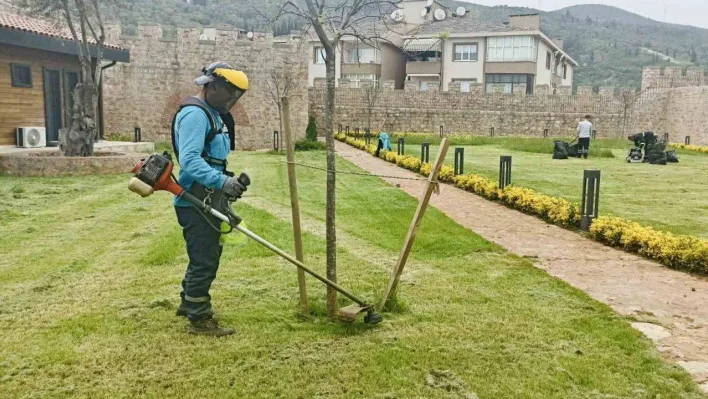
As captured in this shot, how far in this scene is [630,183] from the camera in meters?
15.3

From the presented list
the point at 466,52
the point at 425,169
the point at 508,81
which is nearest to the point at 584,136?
the point at 425,169

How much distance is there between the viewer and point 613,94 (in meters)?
38.6

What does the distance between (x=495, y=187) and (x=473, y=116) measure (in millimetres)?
26891

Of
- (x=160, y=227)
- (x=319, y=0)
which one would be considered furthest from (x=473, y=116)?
(x=319, y=0)

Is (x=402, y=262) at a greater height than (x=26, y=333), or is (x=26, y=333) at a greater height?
(x=402, y=262)

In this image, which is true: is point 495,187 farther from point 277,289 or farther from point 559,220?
point 277,289

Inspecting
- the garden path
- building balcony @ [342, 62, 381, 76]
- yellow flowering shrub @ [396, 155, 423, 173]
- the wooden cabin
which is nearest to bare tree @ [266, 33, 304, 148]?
the wooden cabin

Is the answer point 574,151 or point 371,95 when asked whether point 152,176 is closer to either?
point 574,151

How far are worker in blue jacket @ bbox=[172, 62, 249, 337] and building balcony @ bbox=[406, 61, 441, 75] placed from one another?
50.1 metres

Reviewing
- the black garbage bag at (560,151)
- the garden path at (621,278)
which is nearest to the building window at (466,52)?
the black garbage bag at (560,151)

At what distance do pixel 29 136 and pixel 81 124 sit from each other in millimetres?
4052

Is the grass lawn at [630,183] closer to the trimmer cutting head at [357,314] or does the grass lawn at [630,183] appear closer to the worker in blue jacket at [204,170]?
the trimmer cutting head at [357,314]

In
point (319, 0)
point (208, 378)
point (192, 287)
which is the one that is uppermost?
point (319, 0)

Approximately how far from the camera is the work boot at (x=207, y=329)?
188 inches
